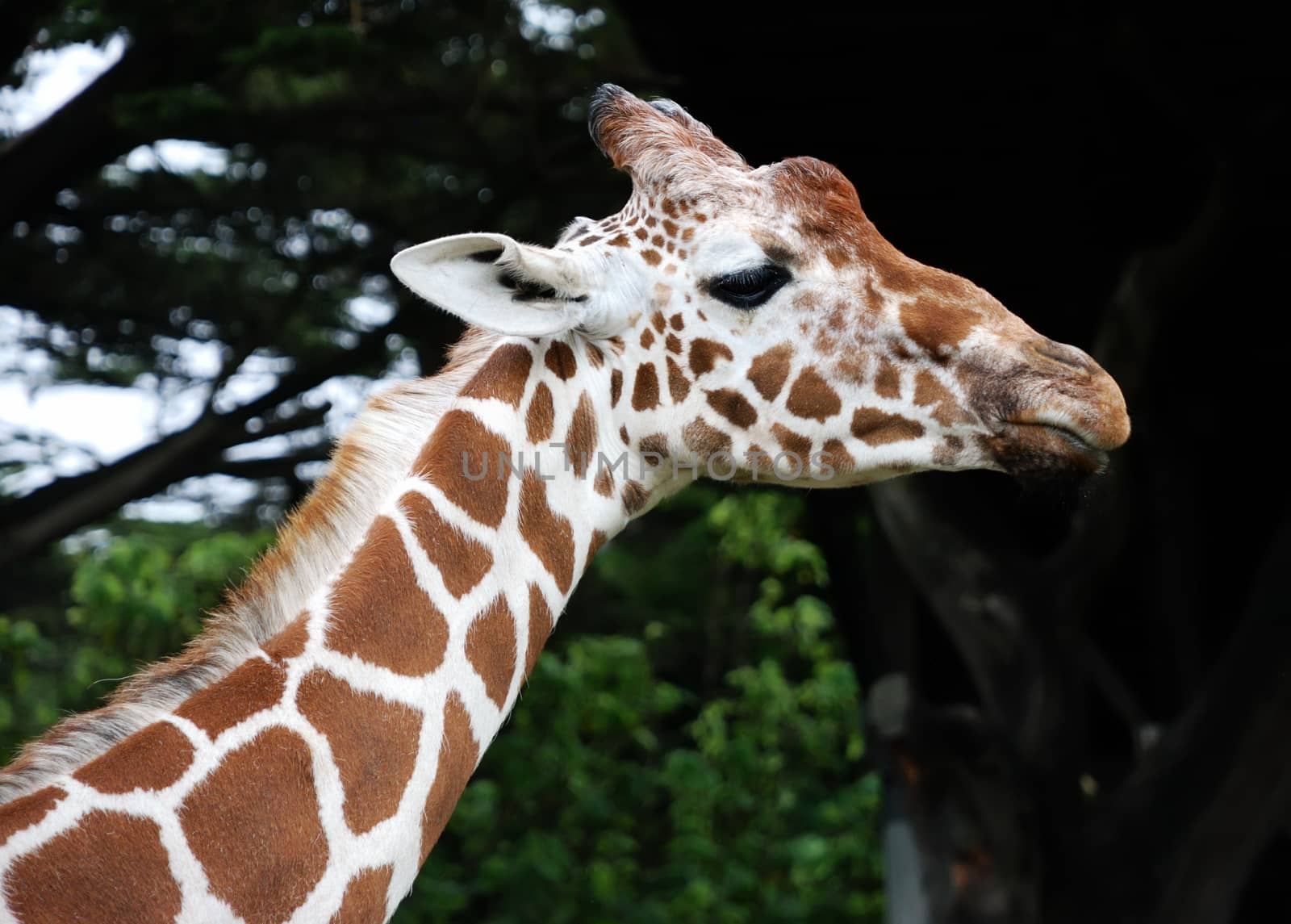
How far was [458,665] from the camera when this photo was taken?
2.98 meters

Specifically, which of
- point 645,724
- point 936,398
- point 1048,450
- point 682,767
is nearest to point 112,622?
point 682,767

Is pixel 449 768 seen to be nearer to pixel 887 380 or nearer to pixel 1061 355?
pixel 887 380

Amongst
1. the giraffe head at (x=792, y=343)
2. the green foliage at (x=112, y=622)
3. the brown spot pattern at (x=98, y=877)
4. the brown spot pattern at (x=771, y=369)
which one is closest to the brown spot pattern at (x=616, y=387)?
the giraffe head at (x=792, y=343)

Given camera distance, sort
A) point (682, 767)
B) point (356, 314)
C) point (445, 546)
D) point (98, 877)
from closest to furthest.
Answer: point (98, 877), point (445, 546), point (356, 314), point (682, 767)

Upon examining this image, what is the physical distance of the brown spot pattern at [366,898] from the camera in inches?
105

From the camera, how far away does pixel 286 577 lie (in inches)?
115

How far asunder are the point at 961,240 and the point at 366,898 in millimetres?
7471

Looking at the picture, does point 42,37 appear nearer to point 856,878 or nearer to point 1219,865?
point 1219,865

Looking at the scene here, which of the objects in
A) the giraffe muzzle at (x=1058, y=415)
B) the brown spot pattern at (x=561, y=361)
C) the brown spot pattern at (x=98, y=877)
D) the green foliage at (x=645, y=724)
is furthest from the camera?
the green foliage at (x=645, y=724)

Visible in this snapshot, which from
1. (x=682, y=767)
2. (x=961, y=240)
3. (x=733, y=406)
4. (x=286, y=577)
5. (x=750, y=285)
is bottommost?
(x=682, y=767)

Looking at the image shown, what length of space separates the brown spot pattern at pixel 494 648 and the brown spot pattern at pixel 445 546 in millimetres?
81

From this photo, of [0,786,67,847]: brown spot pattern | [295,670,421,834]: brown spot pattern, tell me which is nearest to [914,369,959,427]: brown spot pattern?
[295,670,421,834]: brown spot pattern

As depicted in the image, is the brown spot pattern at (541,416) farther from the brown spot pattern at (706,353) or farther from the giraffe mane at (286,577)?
the brown spot pattern at (706,353)

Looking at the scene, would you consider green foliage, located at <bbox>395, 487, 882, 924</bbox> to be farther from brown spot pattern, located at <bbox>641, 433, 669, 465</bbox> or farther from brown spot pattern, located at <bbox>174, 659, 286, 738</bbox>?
brown spot pattern, located at <bbox>174, 659, 286, 738</bbox>
